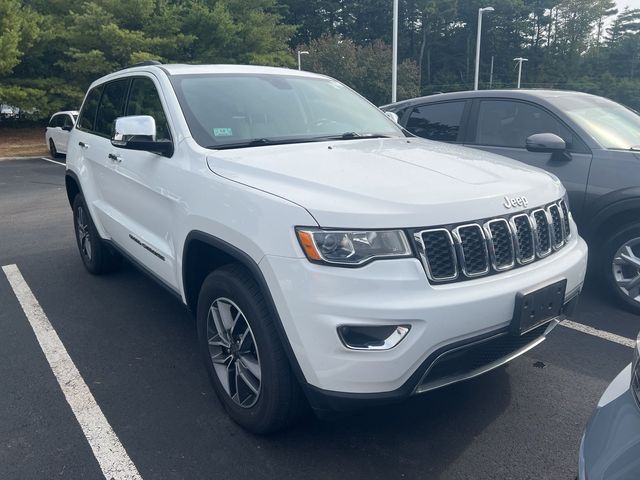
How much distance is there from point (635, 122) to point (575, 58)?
214 ft

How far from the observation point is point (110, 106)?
4.76 metres

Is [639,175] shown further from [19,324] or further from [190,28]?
[190,28]

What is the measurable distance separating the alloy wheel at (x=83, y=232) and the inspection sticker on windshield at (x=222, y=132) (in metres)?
2.44

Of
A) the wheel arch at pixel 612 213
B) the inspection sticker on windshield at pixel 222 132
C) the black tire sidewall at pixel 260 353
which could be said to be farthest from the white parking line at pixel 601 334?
the inspection sticker on windshield at pixel 222 132

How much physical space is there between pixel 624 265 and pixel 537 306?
2406 millimetres

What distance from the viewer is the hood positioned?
232cm

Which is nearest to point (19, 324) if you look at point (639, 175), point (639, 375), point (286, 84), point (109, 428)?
point (109, 428)

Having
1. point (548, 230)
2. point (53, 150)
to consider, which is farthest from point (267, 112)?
point (53, 150)

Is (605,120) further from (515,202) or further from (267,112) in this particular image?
(267,112)

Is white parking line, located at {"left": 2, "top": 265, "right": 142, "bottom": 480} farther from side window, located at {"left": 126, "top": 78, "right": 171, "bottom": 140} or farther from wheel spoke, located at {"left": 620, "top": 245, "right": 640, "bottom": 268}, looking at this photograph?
wheel spoke, located at {"left": 620, "top": 245, "right": 640, "bottom": 268}

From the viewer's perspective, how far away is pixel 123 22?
26.7 metres

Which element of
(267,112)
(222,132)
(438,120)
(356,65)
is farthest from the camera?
(356,65)

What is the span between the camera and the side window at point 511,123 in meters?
4.97

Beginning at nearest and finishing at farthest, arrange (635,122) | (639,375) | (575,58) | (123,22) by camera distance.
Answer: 1. (639,375)
2. (635,122)
3. (123,22)
4. (575,58)
